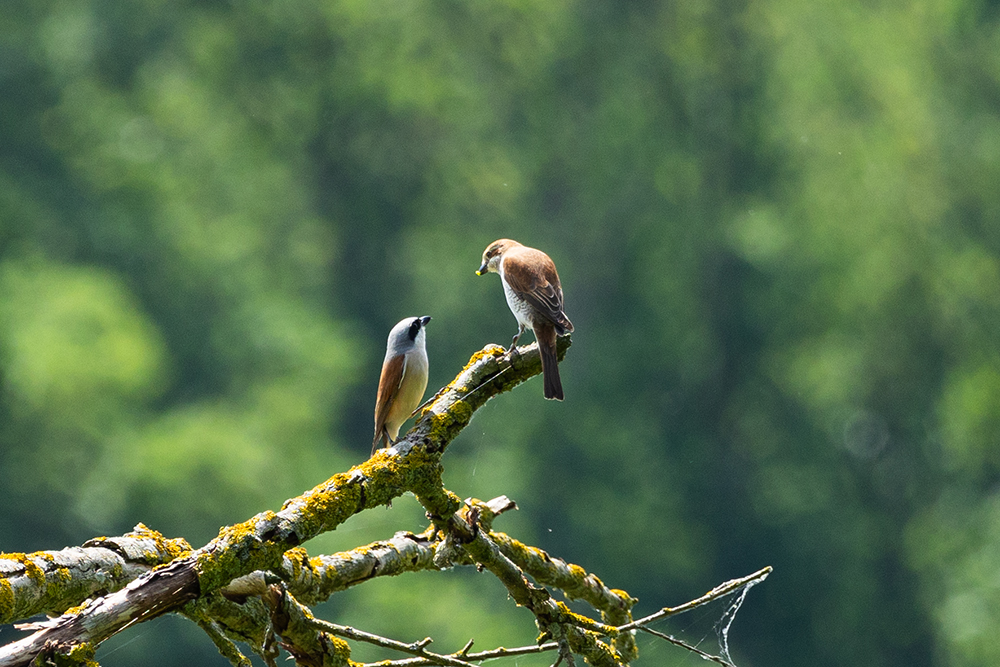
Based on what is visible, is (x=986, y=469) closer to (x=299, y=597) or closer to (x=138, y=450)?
(x=138, y=450)

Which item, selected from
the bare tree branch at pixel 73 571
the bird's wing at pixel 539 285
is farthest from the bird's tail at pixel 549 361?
the bare tree branch at pixel 73 571

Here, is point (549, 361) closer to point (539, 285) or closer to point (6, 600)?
point (539, 285)

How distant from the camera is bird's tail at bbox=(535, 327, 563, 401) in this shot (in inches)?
161

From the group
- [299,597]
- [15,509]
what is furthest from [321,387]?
[299,597]

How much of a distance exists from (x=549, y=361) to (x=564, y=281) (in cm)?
2769

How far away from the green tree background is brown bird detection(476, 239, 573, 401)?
16677mm

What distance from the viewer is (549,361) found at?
415 cm

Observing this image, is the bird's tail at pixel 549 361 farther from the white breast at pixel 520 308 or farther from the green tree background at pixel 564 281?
the green tree background at pixel 564 281

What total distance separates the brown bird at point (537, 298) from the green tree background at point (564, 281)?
1668 cm

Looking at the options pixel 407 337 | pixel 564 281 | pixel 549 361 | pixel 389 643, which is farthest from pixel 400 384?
pixel 564 281

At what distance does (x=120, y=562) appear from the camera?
3096 mm

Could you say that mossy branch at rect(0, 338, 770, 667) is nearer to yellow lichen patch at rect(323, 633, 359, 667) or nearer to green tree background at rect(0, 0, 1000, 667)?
yellow lichen patch at rect(323, 633, 359, 667)

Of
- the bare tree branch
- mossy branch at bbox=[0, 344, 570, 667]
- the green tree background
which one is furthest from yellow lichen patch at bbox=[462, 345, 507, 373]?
the green tree background

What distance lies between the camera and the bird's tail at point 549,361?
4.09m
